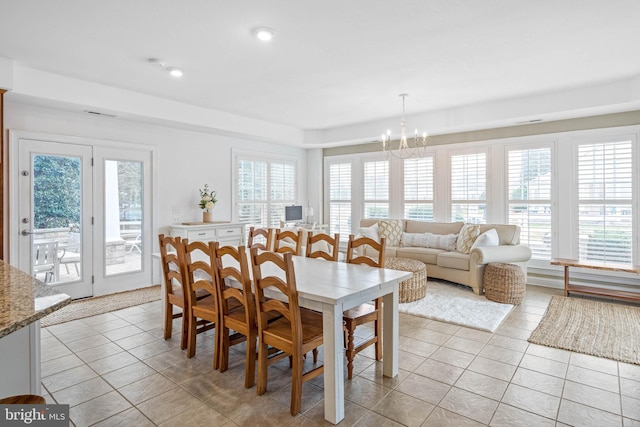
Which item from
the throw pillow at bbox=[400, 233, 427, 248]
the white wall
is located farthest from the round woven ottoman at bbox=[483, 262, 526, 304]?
the white wall

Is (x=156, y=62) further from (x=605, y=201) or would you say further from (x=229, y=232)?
(x=605, y=201)

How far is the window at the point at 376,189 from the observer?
284 inches

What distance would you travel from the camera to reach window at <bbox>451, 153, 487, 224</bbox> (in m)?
6.02

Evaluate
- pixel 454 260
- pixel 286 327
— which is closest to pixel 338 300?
pixel 286 327

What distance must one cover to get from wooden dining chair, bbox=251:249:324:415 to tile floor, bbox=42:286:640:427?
19 cm

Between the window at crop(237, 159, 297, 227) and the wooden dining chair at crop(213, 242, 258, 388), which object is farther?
the window at crop(237, 159, 297, 227)

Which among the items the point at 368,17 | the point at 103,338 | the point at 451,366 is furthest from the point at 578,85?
the point at 103,338

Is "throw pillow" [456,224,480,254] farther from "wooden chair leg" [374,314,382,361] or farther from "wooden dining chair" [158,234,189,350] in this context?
"wooden dining chair" [158,234,189,350]

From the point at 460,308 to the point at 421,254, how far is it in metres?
1.52

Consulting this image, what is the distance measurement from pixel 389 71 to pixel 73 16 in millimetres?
2904

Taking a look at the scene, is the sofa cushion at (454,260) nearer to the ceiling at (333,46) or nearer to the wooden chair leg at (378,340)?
the ceiling at (333,46)

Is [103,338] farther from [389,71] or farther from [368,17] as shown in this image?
→ [389,71]

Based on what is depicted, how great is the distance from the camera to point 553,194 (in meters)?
5.37

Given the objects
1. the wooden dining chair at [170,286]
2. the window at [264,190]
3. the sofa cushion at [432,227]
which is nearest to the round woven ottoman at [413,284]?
the sofa cushion at [432,227]
